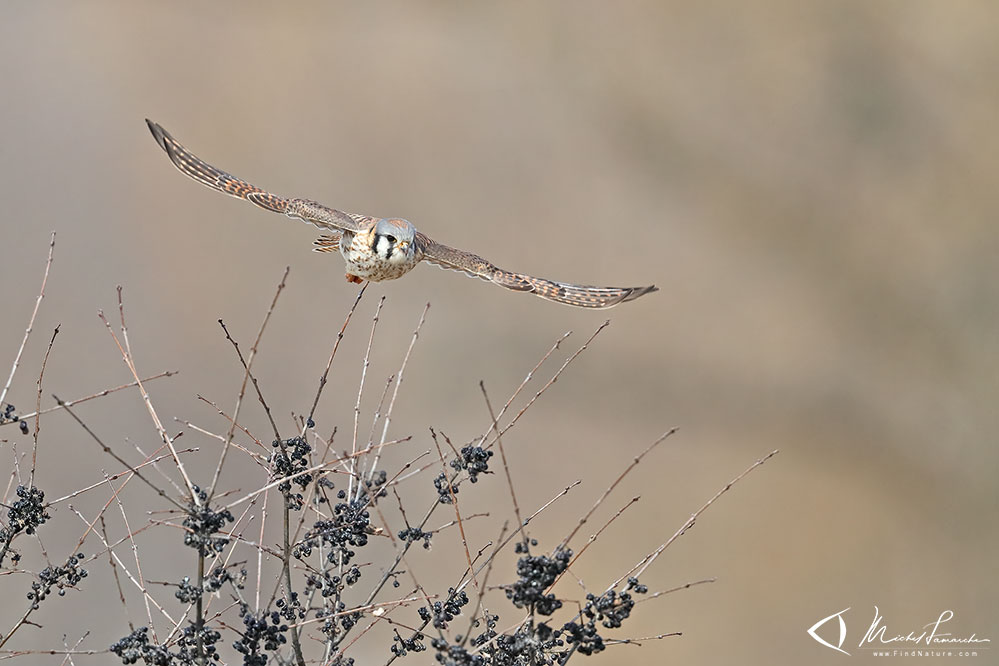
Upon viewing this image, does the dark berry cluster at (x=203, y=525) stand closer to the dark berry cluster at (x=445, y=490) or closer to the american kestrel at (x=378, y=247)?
the dark berry cluster at (x=445, y=490)

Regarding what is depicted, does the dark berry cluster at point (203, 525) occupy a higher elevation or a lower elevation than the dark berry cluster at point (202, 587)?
higher

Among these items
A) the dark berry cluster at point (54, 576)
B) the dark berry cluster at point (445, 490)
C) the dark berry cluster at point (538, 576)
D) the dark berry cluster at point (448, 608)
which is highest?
the dark berry cluster at point (445, 490)

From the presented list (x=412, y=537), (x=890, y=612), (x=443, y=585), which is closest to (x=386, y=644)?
(x=443, y=585)

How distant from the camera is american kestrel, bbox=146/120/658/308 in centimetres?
283

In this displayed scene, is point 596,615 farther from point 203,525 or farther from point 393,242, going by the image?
point 393,242

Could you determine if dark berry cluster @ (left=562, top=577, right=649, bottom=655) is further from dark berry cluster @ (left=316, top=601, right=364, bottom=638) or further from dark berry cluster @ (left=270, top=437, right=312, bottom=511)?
dark berry cluster @ (left=270, top=437, right=312, bottom=511)

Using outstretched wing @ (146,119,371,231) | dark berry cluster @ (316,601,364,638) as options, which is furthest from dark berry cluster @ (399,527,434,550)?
outstretched wing @ (146,119,371,231)

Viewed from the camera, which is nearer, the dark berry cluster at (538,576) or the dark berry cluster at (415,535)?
the dark berry cluster at (538,576)

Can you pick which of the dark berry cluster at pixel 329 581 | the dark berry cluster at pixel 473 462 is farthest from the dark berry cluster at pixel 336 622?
the dark berry cluster at pixel 473 462
